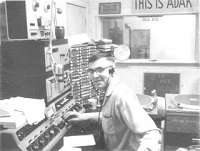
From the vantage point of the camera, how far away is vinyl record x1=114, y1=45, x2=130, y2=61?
385 centimetres

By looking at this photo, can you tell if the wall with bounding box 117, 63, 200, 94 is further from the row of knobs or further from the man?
the row of knobs

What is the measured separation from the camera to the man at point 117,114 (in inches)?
59.4

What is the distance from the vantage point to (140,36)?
425cm

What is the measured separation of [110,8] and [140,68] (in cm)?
103

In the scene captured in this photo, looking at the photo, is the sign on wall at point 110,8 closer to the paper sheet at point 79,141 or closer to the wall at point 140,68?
the wall at point 140,68

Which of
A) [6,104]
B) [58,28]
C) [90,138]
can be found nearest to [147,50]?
[58,28]

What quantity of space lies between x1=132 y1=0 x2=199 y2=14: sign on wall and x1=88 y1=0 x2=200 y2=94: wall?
14cm

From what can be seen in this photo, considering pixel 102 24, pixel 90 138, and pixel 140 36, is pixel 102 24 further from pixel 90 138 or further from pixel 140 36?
pixel 90 138

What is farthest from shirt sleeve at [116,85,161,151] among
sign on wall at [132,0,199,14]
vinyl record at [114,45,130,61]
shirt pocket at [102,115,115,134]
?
sign on wall at [132,0,199,14]

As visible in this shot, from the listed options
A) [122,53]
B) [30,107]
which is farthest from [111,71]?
[122,53]

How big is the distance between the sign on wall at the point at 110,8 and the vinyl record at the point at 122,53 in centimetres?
57

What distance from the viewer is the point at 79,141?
1.73 meters

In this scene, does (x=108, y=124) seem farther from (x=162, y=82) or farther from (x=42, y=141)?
(x=162, y=82)

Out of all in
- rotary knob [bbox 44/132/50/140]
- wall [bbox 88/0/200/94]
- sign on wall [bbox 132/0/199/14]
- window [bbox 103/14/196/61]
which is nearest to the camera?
rotary knob [bbox 44/132/50/140]
